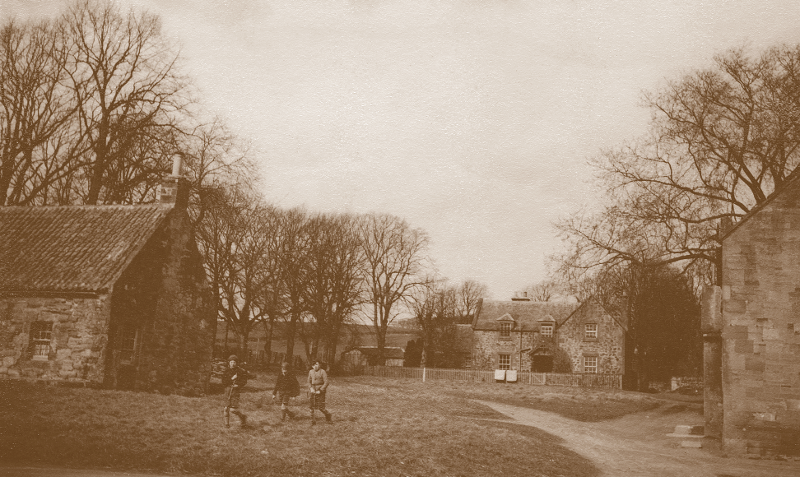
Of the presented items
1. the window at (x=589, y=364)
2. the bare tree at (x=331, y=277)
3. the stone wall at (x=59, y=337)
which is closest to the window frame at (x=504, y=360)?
the window at (x=589, y=364)

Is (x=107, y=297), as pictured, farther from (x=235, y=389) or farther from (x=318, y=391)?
(x=318, y=391)

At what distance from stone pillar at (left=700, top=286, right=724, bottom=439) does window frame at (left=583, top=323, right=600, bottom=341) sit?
1620 inches

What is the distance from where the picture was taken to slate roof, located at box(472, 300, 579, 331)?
2665 inches

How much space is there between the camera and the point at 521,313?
6931 cm

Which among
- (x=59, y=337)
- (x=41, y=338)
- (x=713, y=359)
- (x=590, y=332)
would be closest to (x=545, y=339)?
(x=590, y=332)

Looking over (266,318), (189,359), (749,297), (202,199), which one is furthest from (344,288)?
(749,297)

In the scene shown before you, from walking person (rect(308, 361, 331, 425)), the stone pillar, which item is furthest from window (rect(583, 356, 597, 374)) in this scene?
walking person (rect(308, 361, 331, 425))

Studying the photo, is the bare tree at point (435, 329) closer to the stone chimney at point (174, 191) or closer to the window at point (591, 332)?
the window at point (591, 332)

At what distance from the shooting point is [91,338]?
21.8 metres

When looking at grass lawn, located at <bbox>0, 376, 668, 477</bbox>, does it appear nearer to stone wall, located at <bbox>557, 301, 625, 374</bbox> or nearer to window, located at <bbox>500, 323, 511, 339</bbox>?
stone wall, located at <bbox>557, 301, 625, 374</bbox>

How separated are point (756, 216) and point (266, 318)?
45452 mm

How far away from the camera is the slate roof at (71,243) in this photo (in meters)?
22.7

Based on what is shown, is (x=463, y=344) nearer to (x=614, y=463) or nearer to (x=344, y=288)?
(x=344, y=288)

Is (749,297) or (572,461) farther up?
(749,297)
